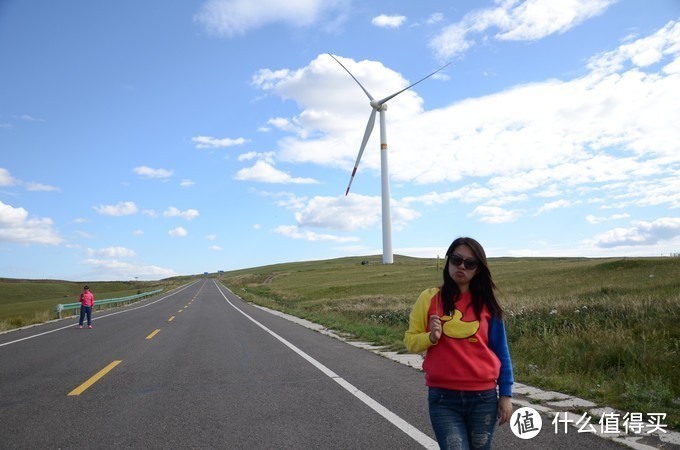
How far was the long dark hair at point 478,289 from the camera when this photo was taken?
3242mm

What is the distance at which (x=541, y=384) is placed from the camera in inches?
298

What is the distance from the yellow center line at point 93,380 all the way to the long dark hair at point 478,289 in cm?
660

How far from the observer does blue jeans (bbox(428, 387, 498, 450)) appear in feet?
10.3

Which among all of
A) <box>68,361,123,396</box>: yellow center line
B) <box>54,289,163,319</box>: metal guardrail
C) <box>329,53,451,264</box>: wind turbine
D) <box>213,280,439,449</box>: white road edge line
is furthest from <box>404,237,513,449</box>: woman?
<box>329,53,451,264</box>: wind turbine

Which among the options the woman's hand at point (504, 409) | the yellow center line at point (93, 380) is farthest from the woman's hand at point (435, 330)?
the yellow center line at point (93, 380)

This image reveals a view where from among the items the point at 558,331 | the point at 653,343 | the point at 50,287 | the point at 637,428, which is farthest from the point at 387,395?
the point at 50,287

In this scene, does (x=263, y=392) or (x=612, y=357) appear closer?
(x=263, y=392)

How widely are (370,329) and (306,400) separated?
8686mm

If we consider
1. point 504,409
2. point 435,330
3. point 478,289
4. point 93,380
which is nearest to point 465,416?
point 504,409

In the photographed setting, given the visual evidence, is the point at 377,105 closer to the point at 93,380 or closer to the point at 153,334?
the point at 153,334

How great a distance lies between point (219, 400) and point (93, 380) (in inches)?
117

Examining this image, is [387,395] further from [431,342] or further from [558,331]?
[558,331]

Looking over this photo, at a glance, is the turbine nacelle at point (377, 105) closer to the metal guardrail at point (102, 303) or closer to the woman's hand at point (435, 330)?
the metal guardrail at point (102, 303)

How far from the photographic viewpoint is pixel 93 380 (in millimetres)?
8570
